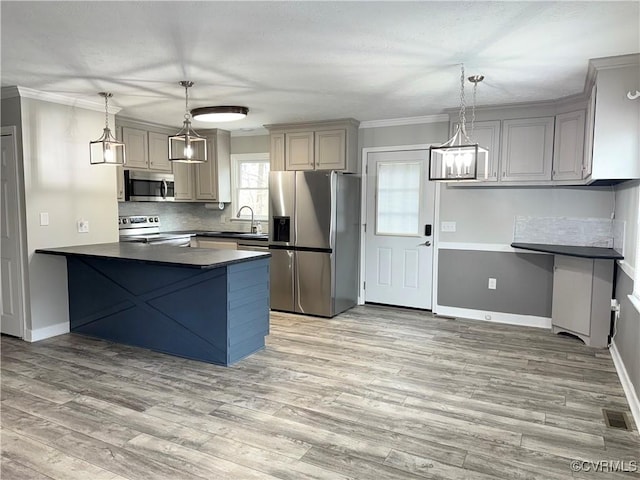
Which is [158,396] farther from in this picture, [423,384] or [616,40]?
[616,40]

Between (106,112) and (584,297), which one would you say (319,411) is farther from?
(106,112)

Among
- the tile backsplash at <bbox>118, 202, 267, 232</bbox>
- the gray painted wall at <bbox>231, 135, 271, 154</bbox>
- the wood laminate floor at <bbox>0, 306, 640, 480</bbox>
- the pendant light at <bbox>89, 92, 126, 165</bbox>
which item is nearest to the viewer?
the wood laminate floor at <bbox>0, 306, 640, 480</bbox>

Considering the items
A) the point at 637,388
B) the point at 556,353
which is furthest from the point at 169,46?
the point at 556,353

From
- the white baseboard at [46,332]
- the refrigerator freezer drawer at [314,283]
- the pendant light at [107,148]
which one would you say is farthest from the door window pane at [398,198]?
the white baseboard at [46,332]

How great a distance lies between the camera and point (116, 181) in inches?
200

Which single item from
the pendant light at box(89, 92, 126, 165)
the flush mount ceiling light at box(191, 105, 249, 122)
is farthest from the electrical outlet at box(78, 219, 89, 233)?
the flush mount ceiling light at box(191, 105, 249, 122)

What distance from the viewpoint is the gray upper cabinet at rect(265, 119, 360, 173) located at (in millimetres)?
5379

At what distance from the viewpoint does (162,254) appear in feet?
13.0

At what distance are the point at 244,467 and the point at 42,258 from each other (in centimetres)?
326

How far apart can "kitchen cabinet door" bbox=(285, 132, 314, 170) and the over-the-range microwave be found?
1.69 metres

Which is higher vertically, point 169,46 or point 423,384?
point 169,46

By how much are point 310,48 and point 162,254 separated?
220cm

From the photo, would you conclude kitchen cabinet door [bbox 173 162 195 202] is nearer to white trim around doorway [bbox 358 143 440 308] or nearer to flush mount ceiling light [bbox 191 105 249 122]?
flush mount ceiling light [bbox 191 105 249 122]

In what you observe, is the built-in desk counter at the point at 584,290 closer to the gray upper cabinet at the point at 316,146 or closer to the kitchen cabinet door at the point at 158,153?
the gray upper cabinet at the point at 316,146
